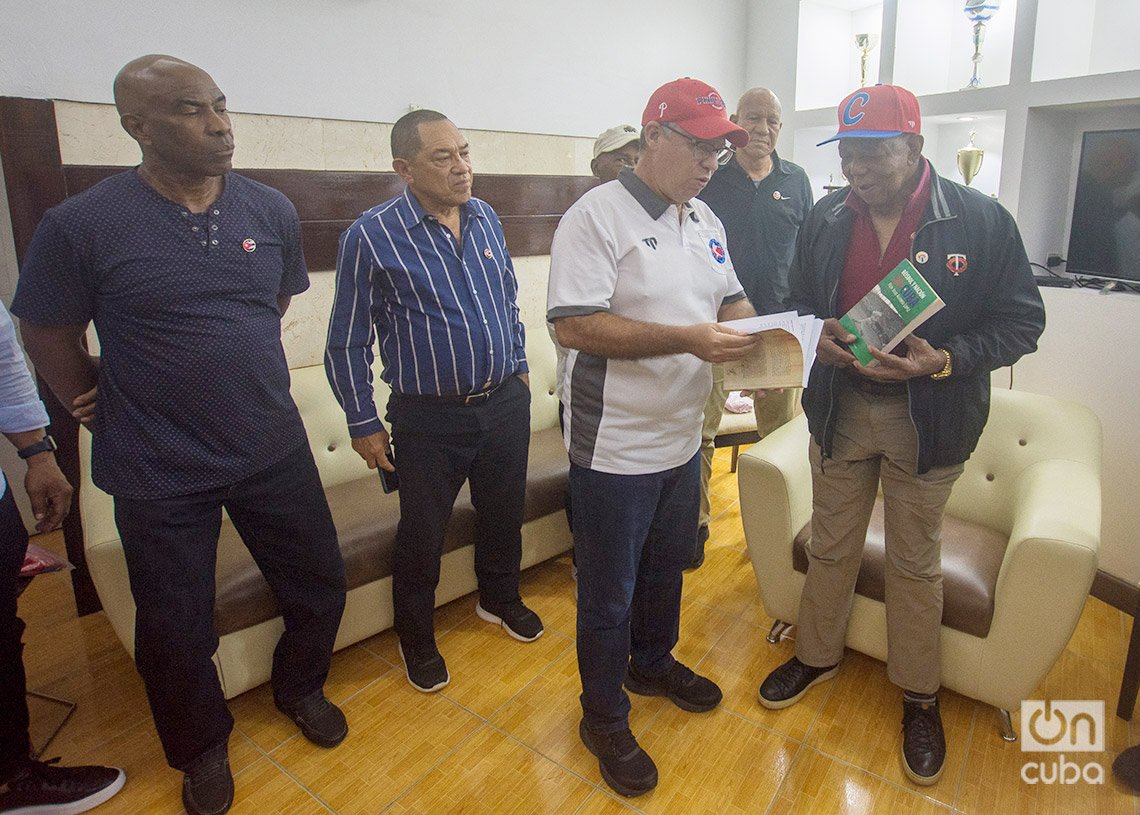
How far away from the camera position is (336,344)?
185 centimetres

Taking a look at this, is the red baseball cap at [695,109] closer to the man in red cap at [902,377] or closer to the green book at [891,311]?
the man in red cap at [902,377]

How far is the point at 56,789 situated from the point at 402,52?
2630 mm

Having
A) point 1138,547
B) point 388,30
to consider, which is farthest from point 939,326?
point 388,30

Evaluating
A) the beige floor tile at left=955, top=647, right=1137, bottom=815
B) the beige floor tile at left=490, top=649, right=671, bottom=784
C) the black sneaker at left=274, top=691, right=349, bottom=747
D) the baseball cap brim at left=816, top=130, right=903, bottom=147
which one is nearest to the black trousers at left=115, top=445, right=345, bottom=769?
the black sneaker at left=274, top=691, right=349, bottom=747

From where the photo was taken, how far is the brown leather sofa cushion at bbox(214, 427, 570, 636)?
6.16 feet

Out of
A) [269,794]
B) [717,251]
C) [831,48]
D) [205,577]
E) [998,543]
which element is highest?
[831,48]

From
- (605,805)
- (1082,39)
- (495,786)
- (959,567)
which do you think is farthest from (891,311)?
(1082,39)

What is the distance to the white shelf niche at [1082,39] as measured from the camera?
8.55 ft

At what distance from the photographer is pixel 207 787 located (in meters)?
1.67

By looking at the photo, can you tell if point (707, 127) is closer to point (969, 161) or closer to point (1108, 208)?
point (1108, 208)

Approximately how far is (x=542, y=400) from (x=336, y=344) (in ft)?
4.12

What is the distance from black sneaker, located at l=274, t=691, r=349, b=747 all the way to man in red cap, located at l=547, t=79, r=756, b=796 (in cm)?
69

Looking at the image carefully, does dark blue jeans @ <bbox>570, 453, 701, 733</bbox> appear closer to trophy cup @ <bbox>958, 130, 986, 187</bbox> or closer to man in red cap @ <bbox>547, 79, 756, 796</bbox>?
man in red cap @ <bbox>547, 79, 756, 796</bbox>

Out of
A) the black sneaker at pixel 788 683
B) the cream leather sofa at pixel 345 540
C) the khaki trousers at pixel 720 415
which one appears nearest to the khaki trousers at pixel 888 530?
the black sneaker at pixel 788 683
